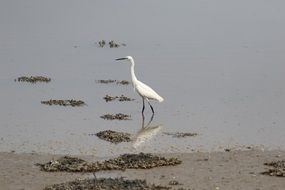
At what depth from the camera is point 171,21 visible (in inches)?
1987

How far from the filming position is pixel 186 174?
1516 cm

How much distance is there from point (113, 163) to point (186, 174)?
1.71m

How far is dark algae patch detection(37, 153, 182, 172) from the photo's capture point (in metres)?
15.1

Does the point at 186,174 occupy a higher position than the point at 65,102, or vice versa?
the point at 65,102

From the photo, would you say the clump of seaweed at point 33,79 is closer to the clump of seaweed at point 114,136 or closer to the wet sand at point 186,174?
the clump of seaweed at point 114,136

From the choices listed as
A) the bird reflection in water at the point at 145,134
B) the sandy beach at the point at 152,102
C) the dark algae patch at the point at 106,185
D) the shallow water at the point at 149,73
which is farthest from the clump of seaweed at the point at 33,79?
the dark algae patch at the point at 106,185

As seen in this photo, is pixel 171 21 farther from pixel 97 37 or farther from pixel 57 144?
pixel 57 144

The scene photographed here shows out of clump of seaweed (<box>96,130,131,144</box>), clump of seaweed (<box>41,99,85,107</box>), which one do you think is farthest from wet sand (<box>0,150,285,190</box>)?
clump of seaweed (<box>41,99,85,107</box>)

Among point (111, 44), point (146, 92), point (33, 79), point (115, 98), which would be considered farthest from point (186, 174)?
point (111, 44)

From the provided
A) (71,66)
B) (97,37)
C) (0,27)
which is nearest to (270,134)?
(71,66)

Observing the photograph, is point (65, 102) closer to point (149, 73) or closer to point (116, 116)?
point (116, 116)

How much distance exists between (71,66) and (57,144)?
13726mm

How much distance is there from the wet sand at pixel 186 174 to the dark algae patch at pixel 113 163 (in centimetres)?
16

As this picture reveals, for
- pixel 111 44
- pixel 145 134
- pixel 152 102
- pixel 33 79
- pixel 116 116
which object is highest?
pixel 111 44
